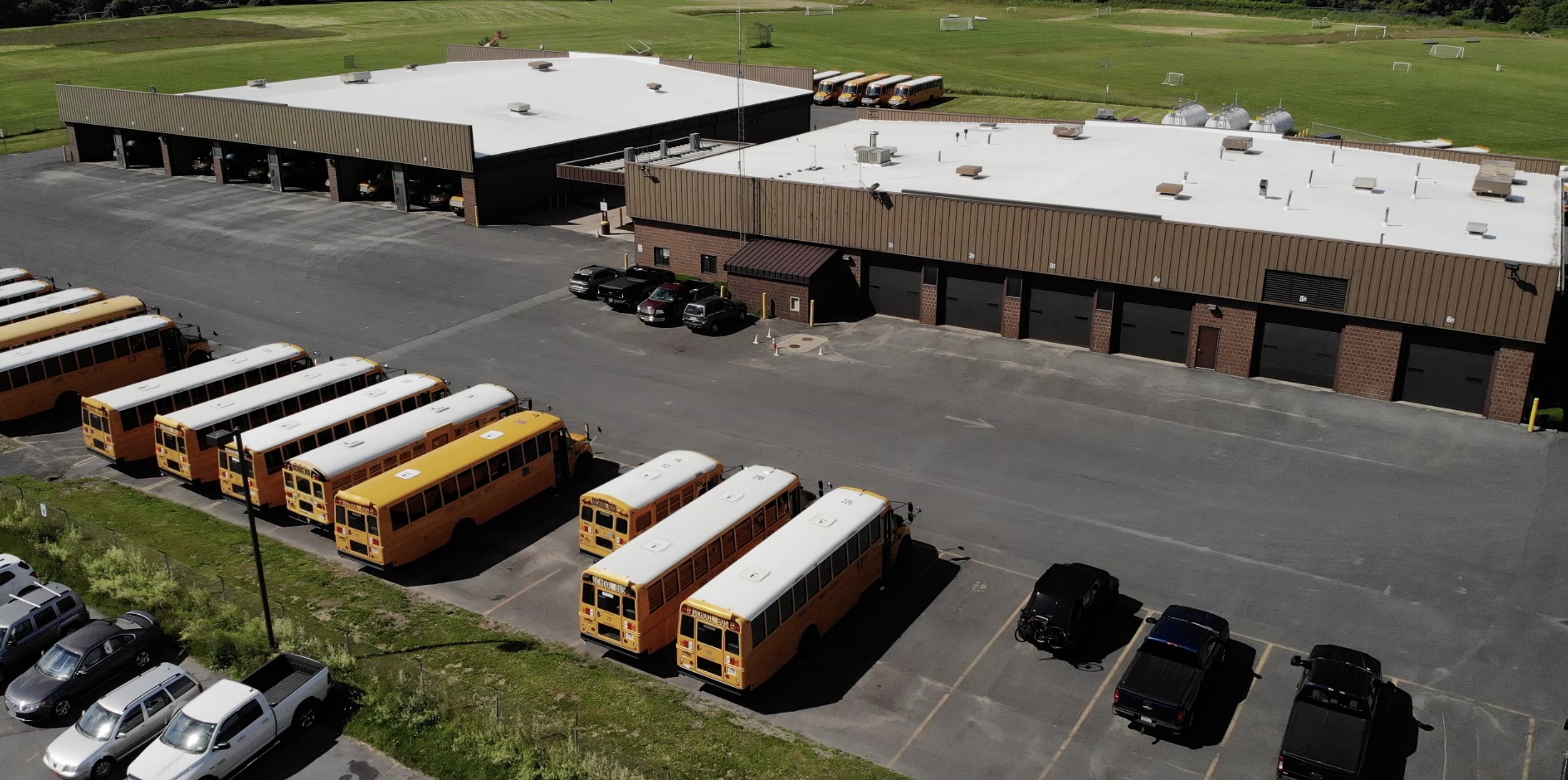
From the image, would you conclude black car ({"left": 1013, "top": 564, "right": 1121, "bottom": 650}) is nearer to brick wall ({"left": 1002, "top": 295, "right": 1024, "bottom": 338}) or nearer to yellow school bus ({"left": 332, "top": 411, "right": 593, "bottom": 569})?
yellow school bus ({"left": 332, "top": 411, "right": 593, "bottom": 569})

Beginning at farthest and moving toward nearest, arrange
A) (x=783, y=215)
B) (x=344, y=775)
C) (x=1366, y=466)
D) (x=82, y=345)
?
1. (x=783, y=215)
2. (x=82, y=345)
3. (x=1366, y=466)
4. (x=344, y=775)

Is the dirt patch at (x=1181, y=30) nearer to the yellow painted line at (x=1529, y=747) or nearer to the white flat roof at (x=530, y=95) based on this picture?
the white flat roof at (x=530, y=95)

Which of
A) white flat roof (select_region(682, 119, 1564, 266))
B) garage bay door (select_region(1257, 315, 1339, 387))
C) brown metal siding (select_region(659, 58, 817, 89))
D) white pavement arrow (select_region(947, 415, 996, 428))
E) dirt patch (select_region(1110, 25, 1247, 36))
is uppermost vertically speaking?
dirt patch (select_region(1110, 25, 1247, 36))

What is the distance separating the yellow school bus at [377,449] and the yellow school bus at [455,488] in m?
0.90

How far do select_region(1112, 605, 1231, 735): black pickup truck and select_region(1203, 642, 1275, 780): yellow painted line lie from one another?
0.77 meters

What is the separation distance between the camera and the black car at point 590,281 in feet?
173

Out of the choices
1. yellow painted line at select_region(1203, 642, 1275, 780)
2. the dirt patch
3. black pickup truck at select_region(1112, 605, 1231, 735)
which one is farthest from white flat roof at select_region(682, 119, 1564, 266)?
the dirt patch

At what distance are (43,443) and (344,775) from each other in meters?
23.3

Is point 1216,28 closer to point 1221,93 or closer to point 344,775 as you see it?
point 1221,93

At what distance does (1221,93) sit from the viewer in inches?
4412

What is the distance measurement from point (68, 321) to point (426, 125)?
26.3 m

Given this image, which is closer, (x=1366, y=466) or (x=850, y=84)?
(x=1366, y=466)

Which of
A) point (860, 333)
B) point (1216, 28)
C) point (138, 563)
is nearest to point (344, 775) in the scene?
point (138, 563)

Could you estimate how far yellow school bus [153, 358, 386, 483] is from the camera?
3425cm
